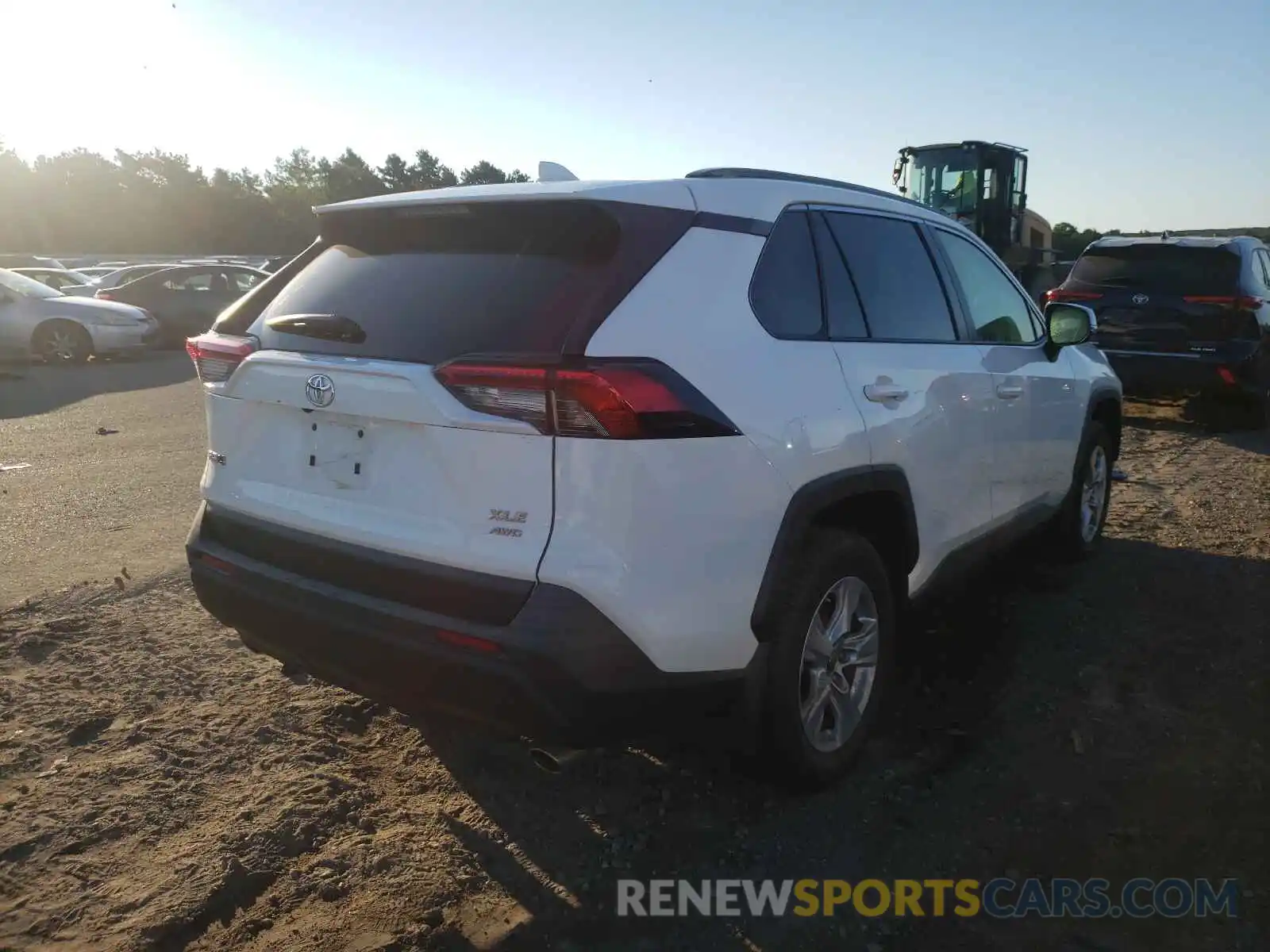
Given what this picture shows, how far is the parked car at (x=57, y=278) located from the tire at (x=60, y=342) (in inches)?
181

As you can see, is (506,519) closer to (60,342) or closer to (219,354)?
(219,354)

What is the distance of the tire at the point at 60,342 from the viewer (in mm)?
15378

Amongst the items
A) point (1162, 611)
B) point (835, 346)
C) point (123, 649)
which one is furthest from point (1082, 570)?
point (123, 649)

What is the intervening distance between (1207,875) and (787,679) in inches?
53.0

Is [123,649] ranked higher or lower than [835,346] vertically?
lower

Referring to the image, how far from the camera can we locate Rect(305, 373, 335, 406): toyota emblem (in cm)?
265

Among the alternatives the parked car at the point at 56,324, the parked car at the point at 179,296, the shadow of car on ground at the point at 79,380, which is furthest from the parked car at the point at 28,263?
the shadow of car on ground at the point at 79,380

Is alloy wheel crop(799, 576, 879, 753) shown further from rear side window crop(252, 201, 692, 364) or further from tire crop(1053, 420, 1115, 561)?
tire crop(1053, 420, 1115, 561)

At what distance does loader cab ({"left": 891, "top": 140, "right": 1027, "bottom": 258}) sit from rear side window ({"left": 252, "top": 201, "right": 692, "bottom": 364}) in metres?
16.1

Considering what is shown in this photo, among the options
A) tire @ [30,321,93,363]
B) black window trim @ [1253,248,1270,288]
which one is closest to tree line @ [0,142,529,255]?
tire @ [30,321,93,363]

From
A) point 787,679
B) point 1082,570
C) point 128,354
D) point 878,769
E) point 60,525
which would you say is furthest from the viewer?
point 128,354

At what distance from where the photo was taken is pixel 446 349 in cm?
250

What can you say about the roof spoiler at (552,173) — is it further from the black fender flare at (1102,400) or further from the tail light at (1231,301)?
the tail light at (1231,301)

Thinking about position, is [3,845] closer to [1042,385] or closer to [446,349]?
[446,349]
